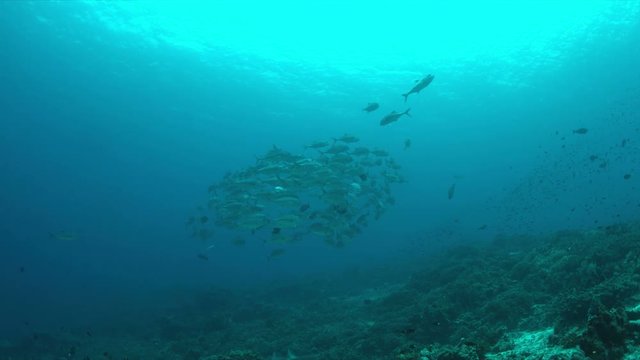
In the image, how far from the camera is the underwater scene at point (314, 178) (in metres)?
11.8

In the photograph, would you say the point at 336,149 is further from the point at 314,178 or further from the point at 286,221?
the point at 286,221

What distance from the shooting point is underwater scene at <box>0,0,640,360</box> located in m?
11.8

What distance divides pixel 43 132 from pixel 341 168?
53.5m

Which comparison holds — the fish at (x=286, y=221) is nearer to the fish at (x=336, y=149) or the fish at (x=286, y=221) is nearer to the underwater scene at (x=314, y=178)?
the underwater scene at (x=314, y=178)

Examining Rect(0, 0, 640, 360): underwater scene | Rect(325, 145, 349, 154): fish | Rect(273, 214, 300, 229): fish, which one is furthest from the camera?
Rect(325, 145, 349, 154): fish

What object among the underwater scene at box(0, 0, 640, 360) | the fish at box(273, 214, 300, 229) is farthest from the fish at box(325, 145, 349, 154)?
the fish at box(273, 214, 300, 229)

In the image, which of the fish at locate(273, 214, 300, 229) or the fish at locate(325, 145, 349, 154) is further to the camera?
the fish at locate(325, 145, 349, 154)

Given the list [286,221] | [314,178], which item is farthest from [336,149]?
[286,221]

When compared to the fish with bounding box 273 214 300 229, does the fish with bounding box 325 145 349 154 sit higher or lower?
higher

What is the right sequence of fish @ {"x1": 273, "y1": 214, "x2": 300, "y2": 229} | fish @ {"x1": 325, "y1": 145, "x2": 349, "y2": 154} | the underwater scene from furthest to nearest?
fish @ {"x1": 325, "y1": 145, "x2": 349, "y2": 154}, fish @ {"x1": 273, "y1": 214, "x2": 300, "y2": 229}, the underwater scene

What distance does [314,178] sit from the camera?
16.3m

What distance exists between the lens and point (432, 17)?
136 ft

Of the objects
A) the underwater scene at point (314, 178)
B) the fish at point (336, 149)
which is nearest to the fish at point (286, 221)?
the underwater scene at point (314, 178)

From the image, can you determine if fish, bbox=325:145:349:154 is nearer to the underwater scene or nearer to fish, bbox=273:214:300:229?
the underwater scene
